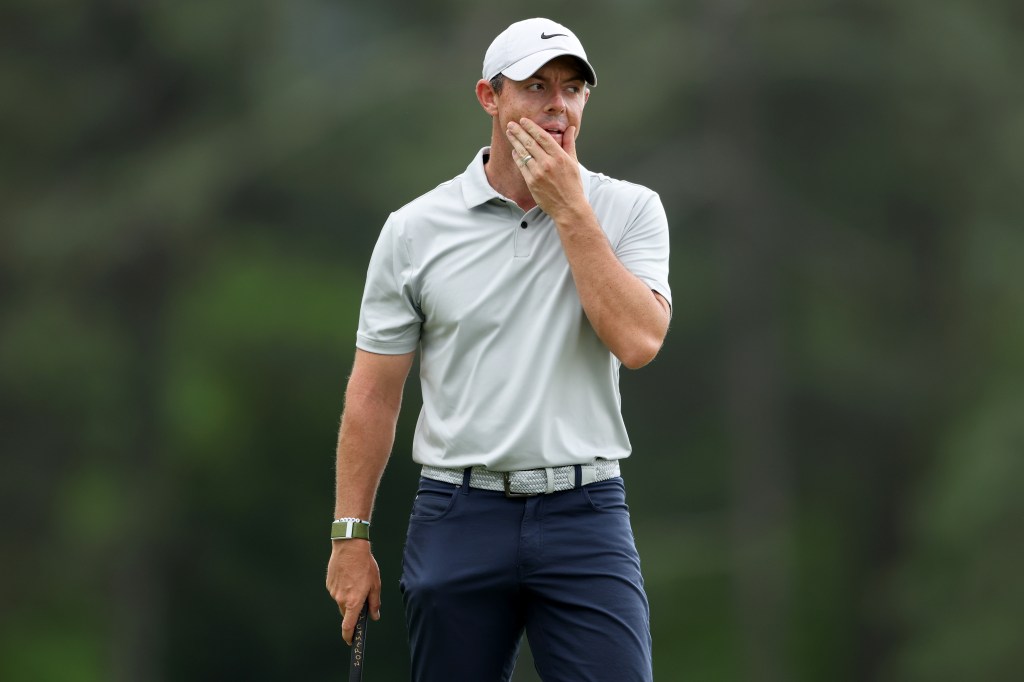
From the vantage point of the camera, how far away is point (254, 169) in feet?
52.5

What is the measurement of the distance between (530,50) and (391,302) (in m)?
0.58

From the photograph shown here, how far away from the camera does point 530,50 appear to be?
3395mm

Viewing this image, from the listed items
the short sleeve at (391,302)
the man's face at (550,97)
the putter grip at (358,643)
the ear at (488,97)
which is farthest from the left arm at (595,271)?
the putter grip at (358,643)

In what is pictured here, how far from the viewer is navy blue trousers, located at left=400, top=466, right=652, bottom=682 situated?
330cm

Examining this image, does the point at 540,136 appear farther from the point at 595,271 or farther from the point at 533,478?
the point at 533,478

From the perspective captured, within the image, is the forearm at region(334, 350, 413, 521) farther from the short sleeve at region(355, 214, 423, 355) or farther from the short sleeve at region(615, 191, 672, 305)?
the short sleeve at region(615, 191, 672, 305)

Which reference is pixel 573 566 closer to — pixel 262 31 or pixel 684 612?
pixel 684 612

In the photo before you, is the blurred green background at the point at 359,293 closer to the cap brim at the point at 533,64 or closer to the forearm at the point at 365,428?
the forearm at the point at 365,428

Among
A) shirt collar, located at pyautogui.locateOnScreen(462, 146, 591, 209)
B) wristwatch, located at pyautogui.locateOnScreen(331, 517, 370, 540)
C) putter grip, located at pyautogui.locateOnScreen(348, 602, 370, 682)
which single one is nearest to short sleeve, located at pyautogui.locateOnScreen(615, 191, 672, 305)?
shirt collar, located at pyautogui.locateOnScreen(462, 146, 591, 209)

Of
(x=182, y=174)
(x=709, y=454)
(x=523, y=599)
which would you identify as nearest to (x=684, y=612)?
(x=709, y=454)

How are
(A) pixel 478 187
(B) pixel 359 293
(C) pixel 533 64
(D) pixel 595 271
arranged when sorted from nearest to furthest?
(D) pixel 595 271
(C) pixel 533 64
(A) pixel 478 187
(B) pixel 359 293

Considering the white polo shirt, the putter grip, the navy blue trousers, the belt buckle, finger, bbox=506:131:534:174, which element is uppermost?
finger, bbox=506:131:534:174

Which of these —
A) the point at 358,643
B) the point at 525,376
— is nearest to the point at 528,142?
the point at 525,376

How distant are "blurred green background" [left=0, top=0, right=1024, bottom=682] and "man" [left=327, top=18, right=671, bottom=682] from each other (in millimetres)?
11843
